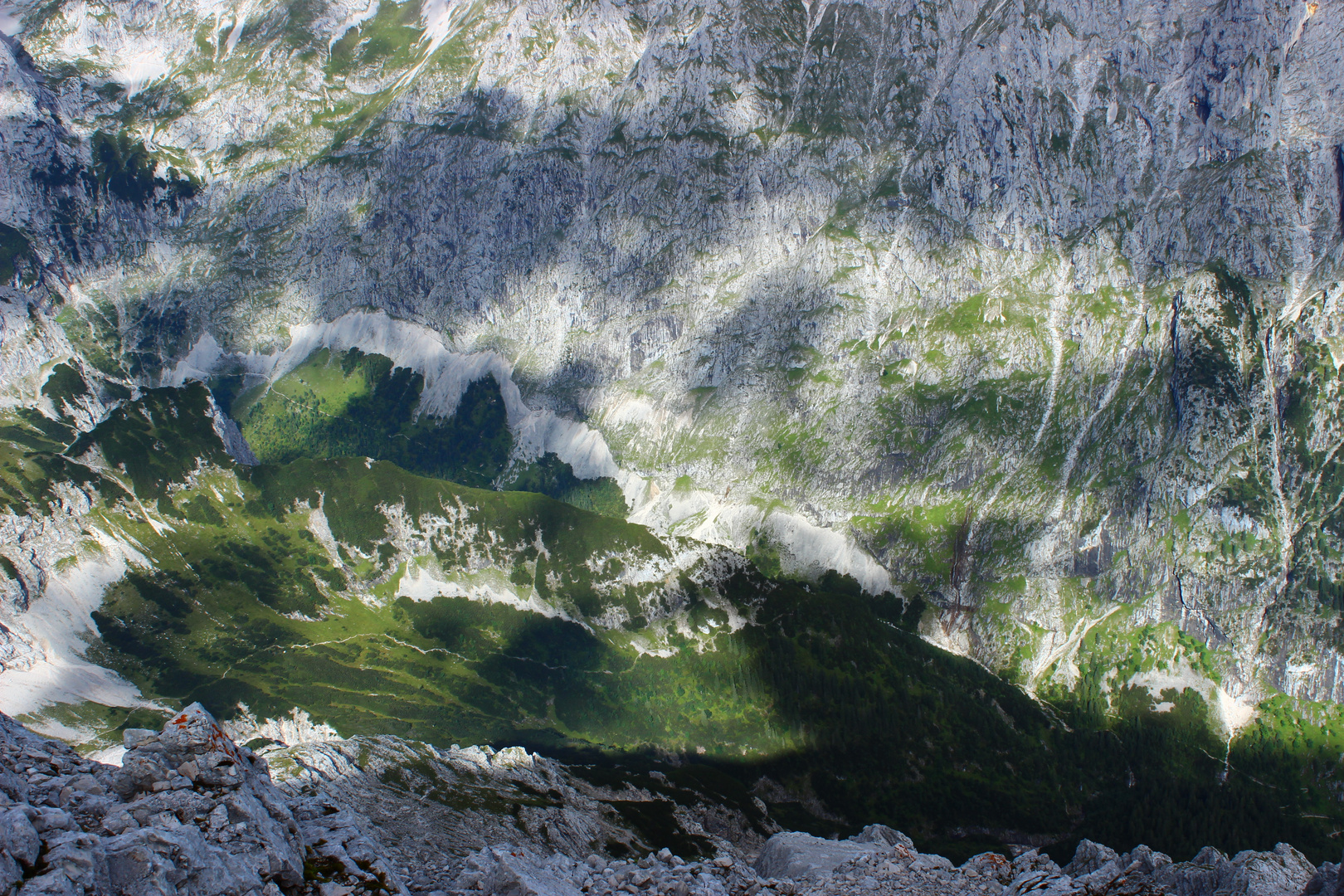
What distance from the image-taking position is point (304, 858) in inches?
1149

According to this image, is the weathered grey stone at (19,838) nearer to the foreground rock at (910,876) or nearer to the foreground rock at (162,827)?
the foreground rock at (162,827)

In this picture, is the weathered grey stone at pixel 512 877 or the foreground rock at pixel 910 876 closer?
the foreground rock at pixel 910 876

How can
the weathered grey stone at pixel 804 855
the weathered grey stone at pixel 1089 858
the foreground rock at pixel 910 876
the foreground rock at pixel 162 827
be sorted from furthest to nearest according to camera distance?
the weathered grey stone at pixel 1089 858
the weathered grey stone at pixel 804 855
the foreground rock at pixel 910 876
the foreground rock at pixel 162 827

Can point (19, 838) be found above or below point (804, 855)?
above

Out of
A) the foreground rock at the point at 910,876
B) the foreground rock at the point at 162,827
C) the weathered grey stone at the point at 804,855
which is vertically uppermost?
the foreground rock at the point at 162,827

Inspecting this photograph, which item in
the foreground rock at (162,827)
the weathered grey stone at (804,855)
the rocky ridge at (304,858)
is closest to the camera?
the foreground rock at (162,827)

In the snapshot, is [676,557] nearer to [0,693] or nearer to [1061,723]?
[1061,723]

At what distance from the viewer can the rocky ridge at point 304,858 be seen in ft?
74.1

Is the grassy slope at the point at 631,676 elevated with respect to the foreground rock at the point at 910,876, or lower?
lower

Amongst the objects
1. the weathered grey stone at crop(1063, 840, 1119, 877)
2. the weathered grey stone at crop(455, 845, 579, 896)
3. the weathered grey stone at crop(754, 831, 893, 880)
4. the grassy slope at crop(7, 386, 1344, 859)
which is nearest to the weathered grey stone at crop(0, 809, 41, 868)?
the weathered grey stone at crop(455, 845, 579, 896)

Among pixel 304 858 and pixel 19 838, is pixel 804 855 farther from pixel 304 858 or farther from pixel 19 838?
pixel 19 838

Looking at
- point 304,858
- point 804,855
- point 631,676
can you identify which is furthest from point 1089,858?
point 631,676

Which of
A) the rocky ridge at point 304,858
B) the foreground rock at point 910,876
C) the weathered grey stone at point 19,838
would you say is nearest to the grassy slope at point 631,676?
the foreground rock at point 910,876

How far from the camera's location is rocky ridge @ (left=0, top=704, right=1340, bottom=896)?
22594 millimetres
